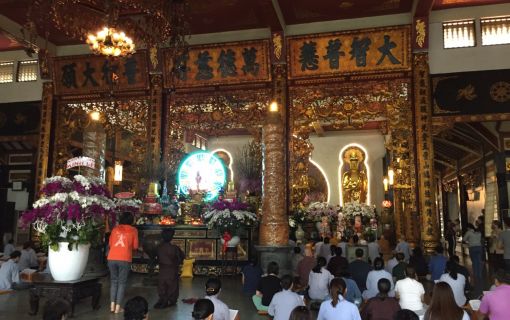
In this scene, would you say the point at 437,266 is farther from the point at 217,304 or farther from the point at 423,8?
the point at 423,8

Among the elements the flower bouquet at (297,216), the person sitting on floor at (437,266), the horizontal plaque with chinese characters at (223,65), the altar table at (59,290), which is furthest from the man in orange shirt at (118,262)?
the horizontal plaque with chinese characters at (223,65)

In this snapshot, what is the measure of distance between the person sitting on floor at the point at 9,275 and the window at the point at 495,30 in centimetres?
1005

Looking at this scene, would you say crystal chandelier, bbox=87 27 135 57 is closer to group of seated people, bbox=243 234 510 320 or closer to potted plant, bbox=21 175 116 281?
potted plant, bbox=21 175 116 281

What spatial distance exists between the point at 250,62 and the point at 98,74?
396 cm

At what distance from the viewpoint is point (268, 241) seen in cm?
765

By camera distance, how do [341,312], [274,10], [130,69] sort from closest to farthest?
[341,312]
[274,10]
[130,69]

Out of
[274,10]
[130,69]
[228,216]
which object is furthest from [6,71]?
[228,216]

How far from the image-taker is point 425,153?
9.64 m

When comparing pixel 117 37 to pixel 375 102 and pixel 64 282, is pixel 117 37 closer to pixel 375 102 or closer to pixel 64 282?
pixel 64 282

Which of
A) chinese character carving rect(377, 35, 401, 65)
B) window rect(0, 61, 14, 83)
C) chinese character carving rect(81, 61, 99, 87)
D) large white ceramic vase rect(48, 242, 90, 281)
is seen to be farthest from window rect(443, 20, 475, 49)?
window rect(0, 61, 14, 83)

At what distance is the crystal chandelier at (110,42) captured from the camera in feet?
23.7

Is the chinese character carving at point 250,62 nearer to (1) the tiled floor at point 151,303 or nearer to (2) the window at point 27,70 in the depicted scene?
(1) the tiled floor at point 151,303

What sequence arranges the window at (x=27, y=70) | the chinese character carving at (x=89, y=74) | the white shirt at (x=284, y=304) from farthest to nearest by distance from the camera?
the window at (x=27, y=70)
the chinese character carving at (x=89, y=74)
the white shirt at (x=284, y=304)

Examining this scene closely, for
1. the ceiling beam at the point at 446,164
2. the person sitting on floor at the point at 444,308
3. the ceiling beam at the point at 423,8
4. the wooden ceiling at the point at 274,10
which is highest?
the wooden ceiling at the point at 274,10
